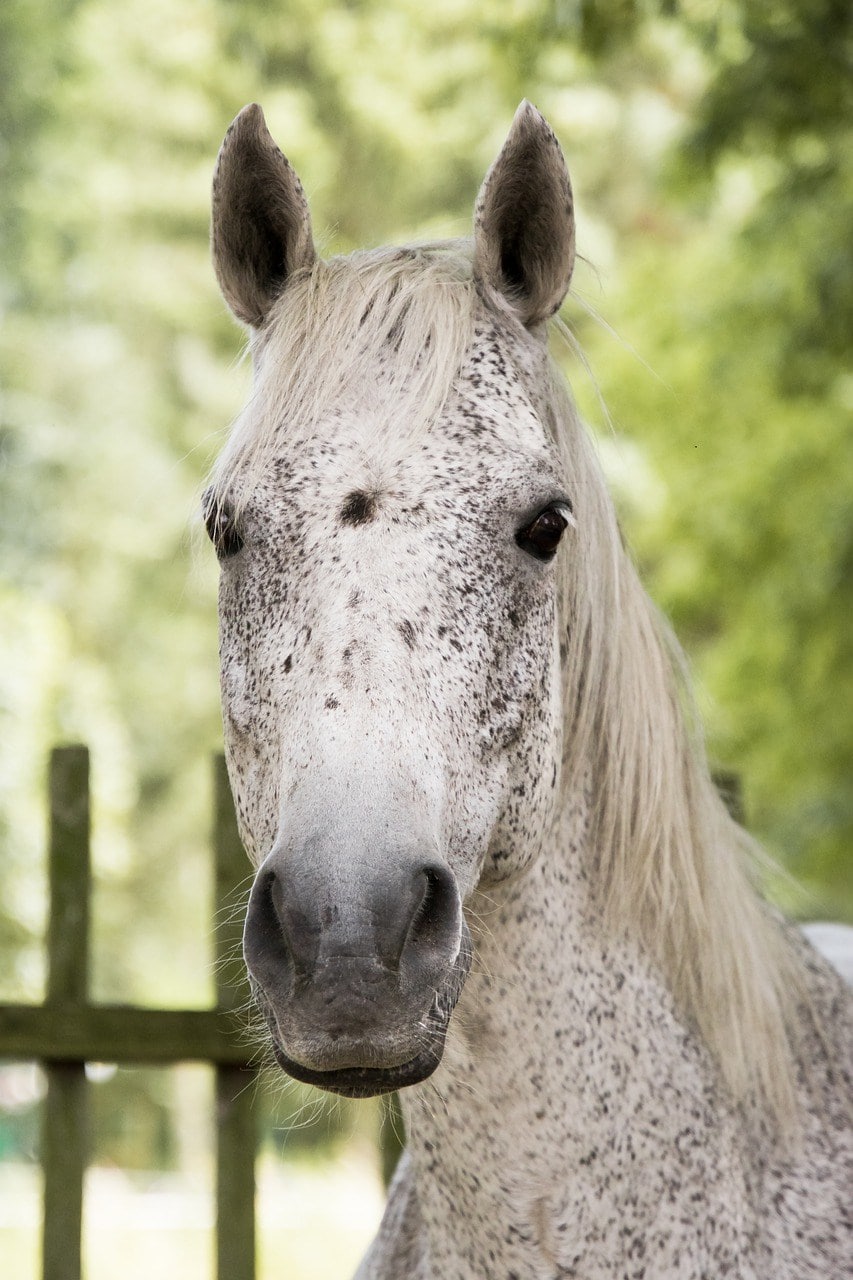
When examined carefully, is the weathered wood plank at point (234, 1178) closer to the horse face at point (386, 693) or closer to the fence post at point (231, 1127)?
the fence post at point (231, 1127)

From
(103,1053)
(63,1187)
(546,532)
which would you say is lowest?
(63,1187)

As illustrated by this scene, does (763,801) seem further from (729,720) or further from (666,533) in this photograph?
(666,533)

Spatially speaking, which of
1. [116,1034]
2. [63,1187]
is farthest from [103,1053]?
[63,1187]

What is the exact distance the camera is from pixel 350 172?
57.0 feet

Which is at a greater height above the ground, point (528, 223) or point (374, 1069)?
point (528, 223)

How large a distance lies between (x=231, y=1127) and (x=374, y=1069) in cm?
183

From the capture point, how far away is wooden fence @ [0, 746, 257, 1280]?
3088mm

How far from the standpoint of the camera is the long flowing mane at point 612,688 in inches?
73.7

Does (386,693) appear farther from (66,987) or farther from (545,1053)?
(66,987)

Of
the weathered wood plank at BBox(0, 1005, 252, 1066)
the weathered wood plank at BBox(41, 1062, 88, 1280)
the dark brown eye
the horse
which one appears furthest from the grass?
the dark brown eye

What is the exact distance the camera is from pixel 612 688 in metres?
2.07

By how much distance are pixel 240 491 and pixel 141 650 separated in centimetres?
1582

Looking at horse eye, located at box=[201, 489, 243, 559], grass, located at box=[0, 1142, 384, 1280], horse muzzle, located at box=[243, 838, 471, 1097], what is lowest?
grass, located at box=[0, 1142, 384, 1280]

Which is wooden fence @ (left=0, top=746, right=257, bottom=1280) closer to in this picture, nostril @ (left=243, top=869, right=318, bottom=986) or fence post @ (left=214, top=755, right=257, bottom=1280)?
fence post @ (left=214, top=755, right=257, bottom=1280)
